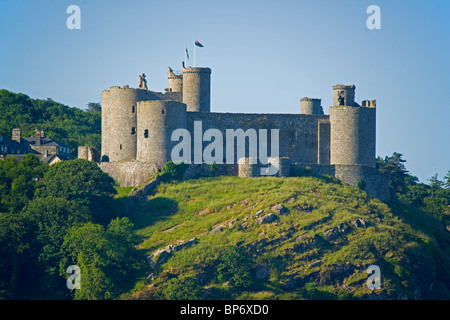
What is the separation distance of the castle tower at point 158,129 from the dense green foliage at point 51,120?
27.2 metres

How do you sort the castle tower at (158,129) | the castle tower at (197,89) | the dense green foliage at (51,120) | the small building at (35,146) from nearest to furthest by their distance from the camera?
the castle tower at (158,129)
the castle tower at (197,89)
the small building at (35,146)
the dense green foliage at (51,120)

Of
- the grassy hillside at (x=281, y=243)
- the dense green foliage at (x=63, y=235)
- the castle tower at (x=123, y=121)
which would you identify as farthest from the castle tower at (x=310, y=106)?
the dense green foliage at (x=63, y=235)

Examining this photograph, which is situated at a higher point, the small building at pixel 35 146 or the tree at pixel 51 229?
the small building at pixel 35 146

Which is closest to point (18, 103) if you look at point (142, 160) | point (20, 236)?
point (142, 160)

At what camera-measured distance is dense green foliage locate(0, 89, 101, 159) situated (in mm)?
119188

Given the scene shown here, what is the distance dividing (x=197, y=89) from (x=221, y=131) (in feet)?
16.7

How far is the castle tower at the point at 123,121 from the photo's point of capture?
8919 centimetres

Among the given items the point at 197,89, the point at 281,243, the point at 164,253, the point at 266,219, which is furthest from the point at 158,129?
the point at 281,243

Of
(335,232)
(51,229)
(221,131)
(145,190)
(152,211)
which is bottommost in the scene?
(335,232)

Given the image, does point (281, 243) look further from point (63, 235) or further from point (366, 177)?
point (63, 235)

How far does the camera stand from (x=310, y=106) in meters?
96.2

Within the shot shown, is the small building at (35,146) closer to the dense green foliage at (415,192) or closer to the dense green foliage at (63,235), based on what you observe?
the dense green foliage at (63,235)

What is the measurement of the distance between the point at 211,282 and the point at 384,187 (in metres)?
24.5

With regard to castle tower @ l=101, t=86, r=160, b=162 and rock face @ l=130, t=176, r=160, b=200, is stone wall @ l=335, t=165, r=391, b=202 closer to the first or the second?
rock face @ l=130, t=176, r=160, b=200
